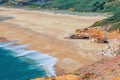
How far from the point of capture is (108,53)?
66.5m

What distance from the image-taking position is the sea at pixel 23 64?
2344 inches

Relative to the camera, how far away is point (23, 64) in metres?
66.6

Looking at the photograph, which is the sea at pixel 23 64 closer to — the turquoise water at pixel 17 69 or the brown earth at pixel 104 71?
the turquoise water at pixel 17 69

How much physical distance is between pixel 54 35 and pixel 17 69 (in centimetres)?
2976

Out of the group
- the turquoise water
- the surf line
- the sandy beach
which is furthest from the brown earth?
the turquoise water

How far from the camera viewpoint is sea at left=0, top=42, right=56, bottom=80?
59531 mm

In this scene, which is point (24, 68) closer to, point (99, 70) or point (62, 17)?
point (99, 70)

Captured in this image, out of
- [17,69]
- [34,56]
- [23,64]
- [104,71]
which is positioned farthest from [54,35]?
[104,71]

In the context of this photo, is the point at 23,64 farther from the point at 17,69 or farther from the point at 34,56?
the point at 34,56

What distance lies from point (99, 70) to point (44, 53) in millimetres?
28819

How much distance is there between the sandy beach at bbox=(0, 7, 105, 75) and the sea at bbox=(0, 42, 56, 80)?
69.6 inches

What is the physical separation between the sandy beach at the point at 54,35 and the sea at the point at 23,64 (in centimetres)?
177

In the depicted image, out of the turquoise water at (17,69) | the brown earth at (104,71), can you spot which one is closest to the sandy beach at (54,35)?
the turquoise water at (17,69)

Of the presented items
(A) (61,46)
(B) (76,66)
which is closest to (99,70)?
(B) (76,66)
